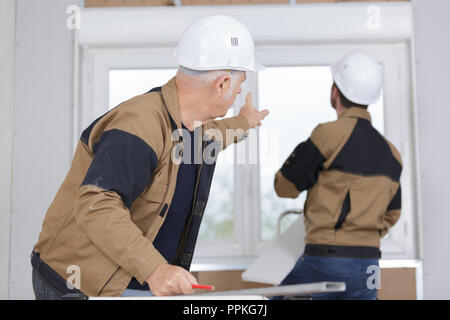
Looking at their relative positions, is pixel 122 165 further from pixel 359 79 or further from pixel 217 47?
pixel 359 79

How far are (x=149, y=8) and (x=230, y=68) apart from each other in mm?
1633

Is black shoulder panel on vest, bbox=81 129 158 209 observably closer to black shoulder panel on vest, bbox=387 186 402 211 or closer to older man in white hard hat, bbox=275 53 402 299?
older man in white hard hat, bbox=275 53 402 299

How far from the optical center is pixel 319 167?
1966mm

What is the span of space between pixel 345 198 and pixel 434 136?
3.76ft

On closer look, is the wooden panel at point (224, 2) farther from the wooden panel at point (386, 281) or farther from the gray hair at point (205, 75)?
the gray hair at point (205, 75)

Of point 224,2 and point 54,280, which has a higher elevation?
point 224,2

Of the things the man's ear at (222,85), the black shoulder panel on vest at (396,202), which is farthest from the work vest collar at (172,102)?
the black shoulder panel on vest at (396,202)

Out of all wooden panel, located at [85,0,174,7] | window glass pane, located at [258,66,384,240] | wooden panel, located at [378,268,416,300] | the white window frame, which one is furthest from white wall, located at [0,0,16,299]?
wooden panel, located at [378,268,416,300]

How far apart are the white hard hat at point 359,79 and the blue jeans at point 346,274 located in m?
0.65

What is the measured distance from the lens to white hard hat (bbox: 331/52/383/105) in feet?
6.75

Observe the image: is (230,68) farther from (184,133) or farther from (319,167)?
(319,167)

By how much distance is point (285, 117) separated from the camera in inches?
109

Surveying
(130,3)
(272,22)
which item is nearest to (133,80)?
(130,3)
